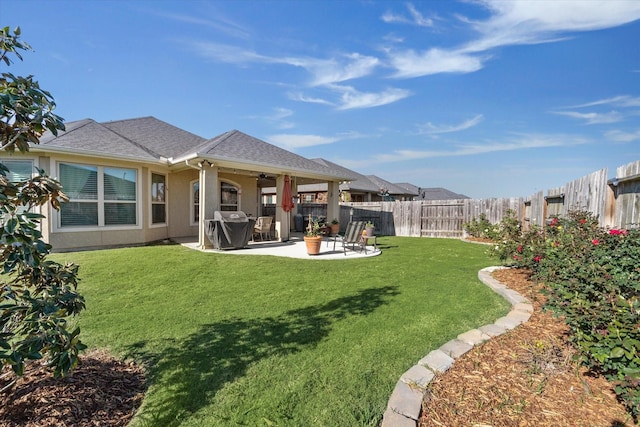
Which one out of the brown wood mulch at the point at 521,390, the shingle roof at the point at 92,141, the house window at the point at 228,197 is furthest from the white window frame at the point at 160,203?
the brown wood mulch at the point at 521,390

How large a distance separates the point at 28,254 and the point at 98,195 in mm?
9610

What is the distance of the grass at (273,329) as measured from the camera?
2.26 m

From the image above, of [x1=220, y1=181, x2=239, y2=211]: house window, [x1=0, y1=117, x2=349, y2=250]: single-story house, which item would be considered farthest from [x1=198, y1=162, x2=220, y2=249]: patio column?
[x1=220, y1=181, x2=239, y2=211]: house window

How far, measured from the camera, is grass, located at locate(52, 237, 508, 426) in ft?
7.40

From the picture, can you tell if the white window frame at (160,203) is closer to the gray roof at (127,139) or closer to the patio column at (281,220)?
the gray roof at (127,139)

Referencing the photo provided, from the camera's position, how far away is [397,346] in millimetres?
3088

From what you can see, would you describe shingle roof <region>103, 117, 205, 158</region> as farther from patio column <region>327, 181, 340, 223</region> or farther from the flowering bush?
the flowering bush

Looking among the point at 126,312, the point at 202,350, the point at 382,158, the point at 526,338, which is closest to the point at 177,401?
the point at 202,350

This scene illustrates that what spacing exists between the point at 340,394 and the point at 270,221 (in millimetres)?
9669

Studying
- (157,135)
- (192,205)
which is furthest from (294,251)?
(157,135)

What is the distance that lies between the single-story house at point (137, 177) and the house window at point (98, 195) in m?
0.02

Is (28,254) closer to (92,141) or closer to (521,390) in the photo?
(521,390)

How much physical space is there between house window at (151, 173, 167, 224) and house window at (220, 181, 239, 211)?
2.37 m

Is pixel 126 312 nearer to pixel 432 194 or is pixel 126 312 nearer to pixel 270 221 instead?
pixel 270 221
